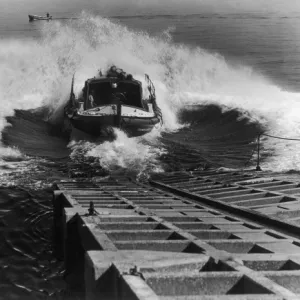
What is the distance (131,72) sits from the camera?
34.4 meters

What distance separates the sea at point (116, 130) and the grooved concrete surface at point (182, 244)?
3.00 feet

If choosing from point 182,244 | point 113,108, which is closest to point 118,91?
point 113,108

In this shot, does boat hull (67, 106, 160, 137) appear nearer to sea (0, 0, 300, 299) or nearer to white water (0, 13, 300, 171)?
sea (0, 0, 300, 299)

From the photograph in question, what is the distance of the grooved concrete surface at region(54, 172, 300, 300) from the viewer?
4.40m

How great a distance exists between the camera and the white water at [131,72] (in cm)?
3188

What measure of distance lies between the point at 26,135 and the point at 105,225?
59.7 ft

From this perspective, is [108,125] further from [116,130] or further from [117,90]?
[117,90]

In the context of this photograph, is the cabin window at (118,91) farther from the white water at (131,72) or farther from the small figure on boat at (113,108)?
the white water at (131,72)

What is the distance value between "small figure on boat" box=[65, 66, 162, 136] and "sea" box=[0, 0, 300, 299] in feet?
1.68

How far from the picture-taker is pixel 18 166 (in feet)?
55.7

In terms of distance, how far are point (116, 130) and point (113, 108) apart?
1.26 metres

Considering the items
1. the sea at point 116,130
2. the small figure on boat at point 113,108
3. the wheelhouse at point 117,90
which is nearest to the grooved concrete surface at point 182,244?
the sea at point 116,130

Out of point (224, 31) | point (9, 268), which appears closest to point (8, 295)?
point (9, 268)

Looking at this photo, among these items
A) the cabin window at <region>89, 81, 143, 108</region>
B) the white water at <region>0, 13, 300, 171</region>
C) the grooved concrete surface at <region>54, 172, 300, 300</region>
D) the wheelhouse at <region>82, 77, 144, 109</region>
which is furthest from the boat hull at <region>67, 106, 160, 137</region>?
the grooved concrete surface at <region>54, 172, 300, 300</region>
